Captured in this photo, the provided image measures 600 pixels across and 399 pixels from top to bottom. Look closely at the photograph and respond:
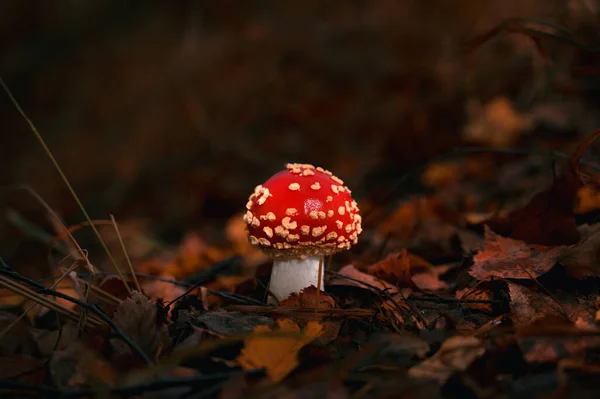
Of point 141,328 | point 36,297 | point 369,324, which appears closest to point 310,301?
point 369,324

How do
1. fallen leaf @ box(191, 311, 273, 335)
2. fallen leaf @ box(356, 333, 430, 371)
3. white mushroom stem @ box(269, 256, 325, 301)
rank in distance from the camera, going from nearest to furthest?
fallen leaf @ box(356, 333, 430, 371) < fallen leaf @ box(191, 311, 273, 335) < white mushroom stem @ box(269, 256, 325, 301)

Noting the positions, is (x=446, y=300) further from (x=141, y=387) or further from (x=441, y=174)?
(x=441, y=174)

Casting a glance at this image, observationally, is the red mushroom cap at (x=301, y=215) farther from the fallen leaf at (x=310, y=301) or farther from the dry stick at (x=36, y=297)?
the dry stick at (x=36, y=297)

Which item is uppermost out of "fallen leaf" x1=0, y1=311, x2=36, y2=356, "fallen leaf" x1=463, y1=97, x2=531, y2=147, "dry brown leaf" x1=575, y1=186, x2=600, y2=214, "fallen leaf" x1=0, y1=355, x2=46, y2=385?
"fallen leaf" x1=463, y1=97, x2=531, y2=147

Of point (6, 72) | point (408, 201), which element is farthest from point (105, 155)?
point (408, 201)

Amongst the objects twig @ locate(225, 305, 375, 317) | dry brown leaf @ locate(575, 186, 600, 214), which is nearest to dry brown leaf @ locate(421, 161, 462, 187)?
dry brown leaf @ locate(575, 186, 600, 214)

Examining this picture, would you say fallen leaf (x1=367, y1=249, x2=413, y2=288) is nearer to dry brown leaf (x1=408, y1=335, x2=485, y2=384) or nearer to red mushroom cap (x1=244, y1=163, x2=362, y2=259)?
red mushroom cap (x1=244, y1=163, x2=362, y2=259)

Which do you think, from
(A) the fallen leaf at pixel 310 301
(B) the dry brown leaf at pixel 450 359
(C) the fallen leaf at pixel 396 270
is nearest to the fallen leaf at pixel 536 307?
(B) the dry brown leaf at pixel 450 359
